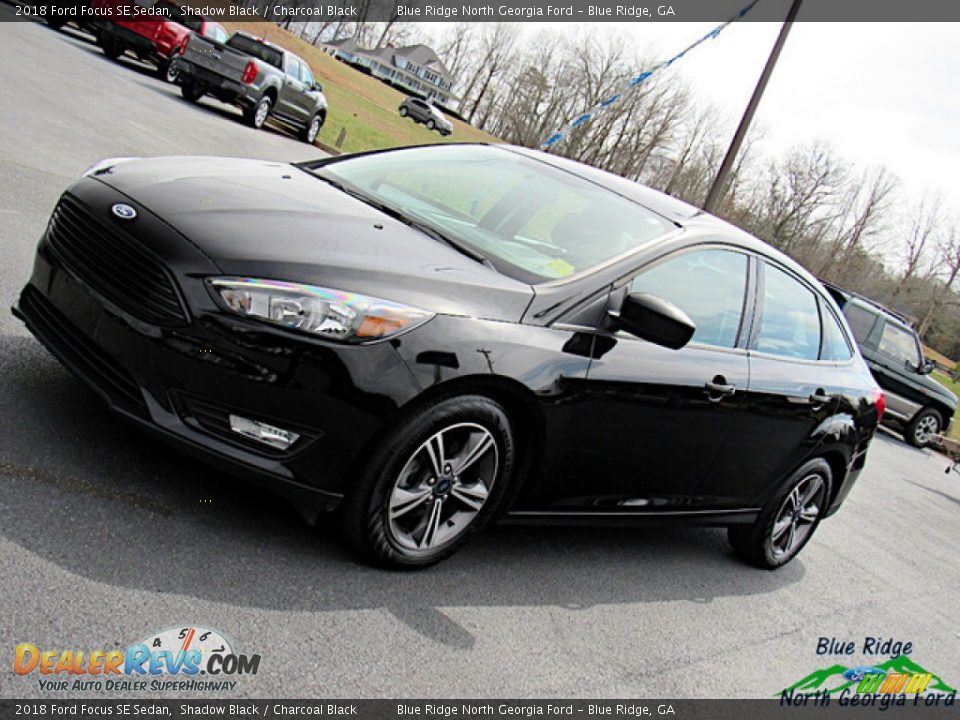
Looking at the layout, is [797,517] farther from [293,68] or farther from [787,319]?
[293,68]

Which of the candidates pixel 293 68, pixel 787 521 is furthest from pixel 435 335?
pixel 293 68

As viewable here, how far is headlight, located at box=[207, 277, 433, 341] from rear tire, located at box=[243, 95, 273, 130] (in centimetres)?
1724

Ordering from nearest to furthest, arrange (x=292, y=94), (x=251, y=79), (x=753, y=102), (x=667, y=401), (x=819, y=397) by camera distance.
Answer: (x=667, y=401) < (x=819, y=397) < (x=753, y=102) < (x=251, y=79) < (x=292, y=94)

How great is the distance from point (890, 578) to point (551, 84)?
9490 centimetres

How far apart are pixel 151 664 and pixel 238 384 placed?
968 millimetres

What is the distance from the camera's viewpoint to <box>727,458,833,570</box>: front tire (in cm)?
552

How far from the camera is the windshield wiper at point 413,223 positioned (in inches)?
158

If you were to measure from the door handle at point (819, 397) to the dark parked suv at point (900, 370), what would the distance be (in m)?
11.6

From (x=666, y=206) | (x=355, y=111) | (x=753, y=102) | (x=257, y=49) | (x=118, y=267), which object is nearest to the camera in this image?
(x=118, y=267)

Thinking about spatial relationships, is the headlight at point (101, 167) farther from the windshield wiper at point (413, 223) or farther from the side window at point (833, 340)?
the side window at point (833, 340)

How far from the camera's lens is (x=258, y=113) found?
1964 centimetres

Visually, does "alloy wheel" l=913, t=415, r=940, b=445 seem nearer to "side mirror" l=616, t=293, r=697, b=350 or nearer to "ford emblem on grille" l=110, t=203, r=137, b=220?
"side mirror" l=616, t=293, r=697, b=350

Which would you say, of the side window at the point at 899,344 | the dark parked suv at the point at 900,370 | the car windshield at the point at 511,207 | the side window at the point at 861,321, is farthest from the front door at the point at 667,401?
the side window at the point at 899,344

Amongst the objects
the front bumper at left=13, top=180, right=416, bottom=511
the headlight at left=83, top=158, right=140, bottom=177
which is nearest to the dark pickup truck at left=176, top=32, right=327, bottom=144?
the headlight at left=83, top=158, right=140, bottom=177
